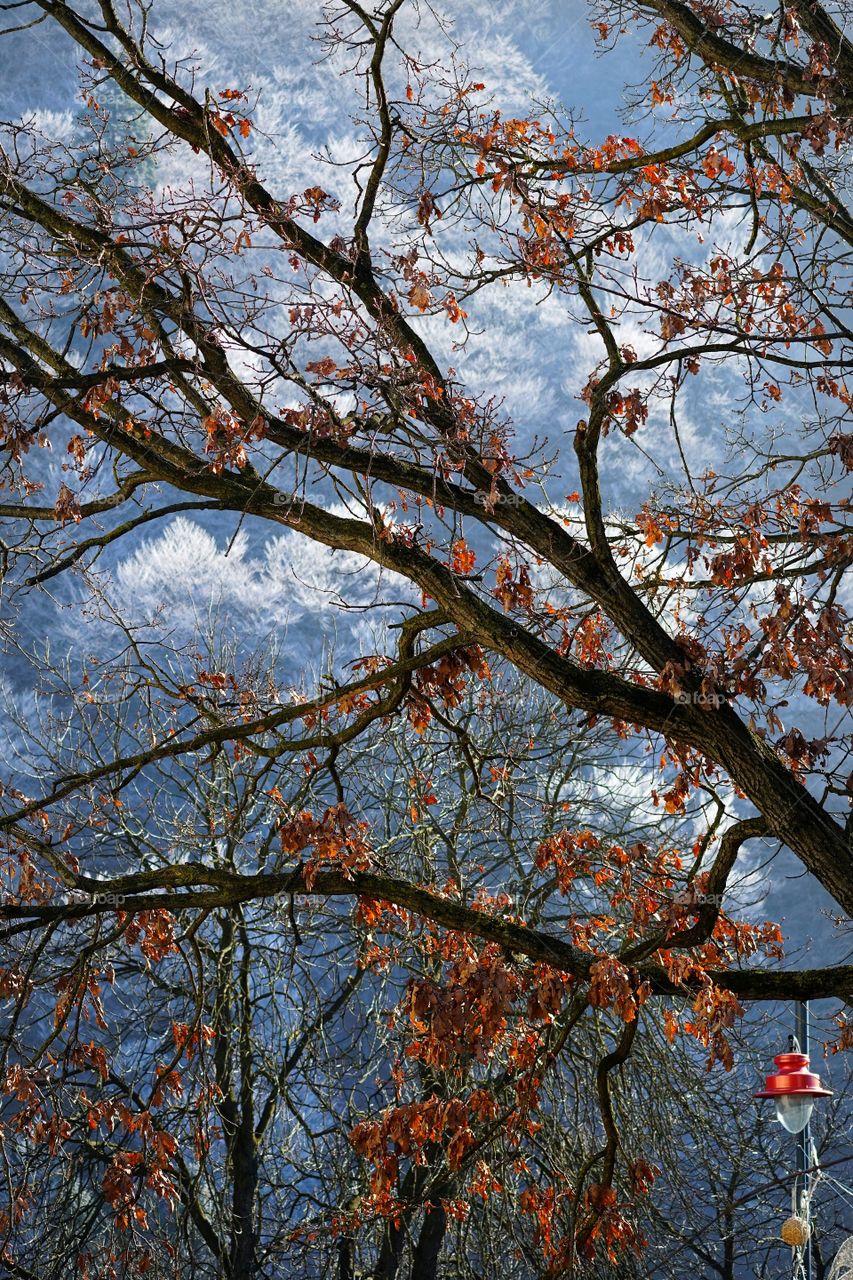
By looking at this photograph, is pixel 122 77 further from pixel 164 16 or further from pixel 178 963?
pixel 164 16

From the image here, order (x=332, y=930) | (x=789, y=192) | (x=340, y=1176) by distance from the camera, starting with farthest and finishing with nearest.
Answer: (x=332, y=930) < (x=340, y=1176) < (x=789, y=192)

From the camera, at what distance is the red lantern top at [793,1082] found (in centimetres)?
594

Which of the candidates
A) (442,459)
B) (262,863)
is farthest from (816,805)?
(262,863)

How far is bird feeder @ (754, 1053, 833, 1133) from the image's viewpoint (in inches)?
235

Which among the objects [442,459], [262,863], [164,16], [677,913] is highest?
[164,16]

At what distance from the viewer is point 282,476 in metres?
39.5

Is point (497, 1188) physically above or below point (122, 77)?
below

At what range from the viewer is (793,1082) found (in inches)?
236

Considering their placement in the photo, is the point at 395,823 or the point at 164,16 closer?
the point at 395,823

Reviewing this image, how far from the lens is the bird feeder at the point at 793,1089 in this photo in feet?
19.5

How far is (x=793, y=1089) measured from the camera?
5949 mm

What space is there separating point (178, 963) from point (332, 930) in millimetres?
2508

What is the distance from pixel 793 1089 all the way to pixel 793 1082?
5 cm

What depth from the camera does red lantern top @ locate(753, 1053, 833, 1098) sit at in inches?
234
